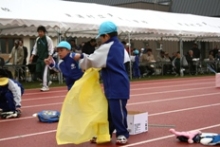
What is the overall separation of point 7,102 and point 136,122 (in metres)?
3.03

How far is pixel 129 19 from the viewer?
779 inches

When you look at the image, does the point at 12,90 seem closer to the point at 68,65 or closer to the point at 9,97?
the point at 9,97

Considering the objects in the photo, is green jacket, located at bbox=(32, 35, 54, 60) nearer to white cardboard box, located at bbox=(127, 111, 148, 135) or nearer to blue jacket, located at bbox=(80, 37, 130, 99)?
white cardboard box, located at bbox=(127, 111, 148, 135)

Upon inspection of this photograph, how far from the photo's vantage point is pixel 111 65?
17.6 ft

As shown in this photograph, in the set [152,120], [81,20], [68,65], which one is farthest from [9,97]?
[81,20]

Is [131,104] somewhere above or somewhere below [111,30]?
below

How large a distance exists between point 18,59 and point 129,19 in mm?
5499

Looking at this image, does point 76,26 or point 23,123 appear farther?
point 76,26

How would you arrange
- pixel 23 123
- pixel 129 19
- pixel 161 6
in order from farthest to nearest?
pixel 161 6, pixel 129 19, pixel 23 123

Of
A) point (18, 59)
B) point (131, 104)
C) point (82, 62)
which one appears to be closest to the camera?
point (82, 62)

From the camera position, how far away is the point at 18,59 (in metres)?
18.5

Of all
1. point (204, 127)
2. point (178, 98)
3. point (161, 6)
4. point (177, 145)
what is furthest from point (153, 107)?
point (161, 6)

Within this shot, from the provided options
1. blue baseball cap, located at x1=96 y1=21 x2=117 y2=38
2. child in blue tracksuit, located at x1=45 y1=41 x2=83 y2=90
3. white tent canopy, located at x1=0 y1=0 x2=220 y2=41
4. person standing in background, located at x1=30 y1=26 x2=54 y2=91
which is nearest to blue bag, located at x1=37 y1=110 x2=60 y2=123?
child in blue tracksuit, located at x1=45 y1=41 x2=83 y2=90

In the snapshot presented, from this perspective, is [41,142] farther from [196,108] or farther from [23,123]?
[196,108]
